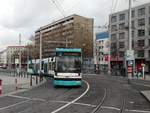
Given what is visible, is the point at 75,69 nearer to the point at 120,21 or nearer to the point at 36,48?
the point at 120,21

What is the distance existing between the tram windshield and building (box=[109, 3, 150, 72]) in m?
60.4

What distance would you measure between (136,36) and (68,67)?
72.7 metres

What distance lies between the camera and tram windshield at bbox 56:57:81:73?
94.7 feet

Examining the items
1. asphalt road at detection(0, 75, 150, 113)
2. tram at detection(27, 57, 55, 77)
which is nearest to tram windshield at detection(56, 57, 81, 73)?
asphalt road at detection(0, 75, 150, 113)

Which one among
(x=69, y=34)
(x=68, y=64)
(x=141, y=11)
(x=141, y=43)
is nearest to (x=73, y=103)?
(x=68, y=64)

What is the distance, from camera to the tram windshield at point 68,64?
28875 millimetres

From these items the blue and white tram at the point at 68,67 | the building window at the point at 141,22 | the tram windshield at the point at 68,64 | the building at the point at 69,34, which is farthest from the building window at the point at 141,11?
the tram windshield at the point at 68,64

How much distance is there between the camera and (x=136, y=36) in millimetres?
99438

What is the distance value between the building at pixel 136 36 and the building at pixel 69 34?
8.13m

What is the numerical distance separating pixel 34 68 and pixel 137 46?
38449 millimetres

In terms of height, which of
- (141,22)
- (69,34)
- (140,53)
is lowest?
(140,53)

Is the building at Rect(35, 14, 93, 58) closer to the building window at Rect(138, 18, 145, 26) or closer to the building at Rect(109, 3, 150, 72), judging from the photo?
the building at Rect(109, 3, 150, 72)

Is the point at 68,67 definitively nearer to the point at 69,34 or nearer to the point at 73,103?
the point at 73,103

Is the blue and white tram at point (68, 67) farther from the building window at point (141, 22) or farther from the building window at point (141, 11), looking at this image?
the building window at point (141, 11)
